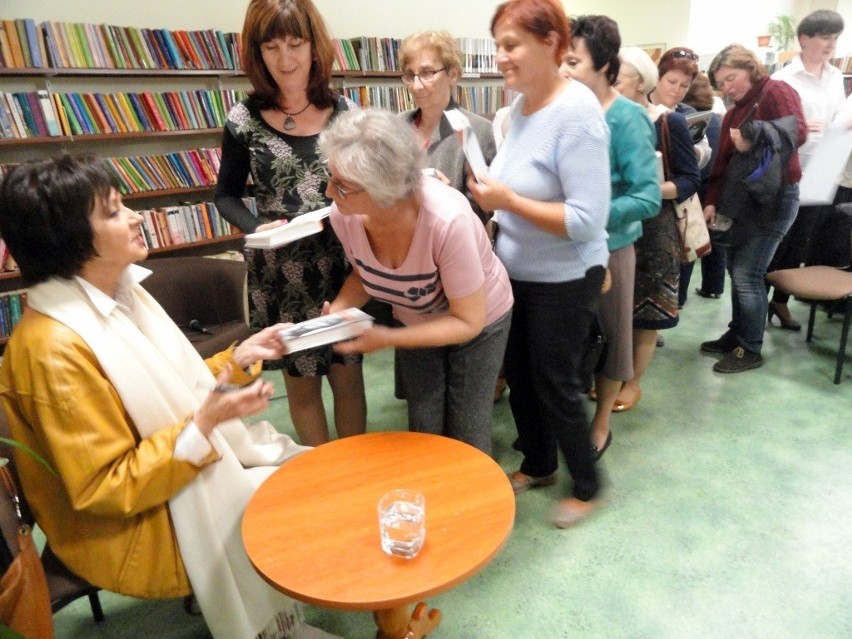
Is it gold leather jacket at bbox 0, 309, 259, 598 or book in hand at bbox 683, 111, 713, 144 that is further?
book in hand at bbox 683, 111, 713, 144

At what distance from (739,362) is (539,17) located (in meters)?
2.46

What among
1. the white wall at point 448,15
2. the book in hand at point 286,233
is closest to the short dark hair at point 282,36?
the book in hand at point 286,233

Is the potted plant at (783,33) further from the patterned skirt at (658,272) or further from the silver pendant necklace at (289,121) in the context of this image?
the silver pendant necklace at (289,121)

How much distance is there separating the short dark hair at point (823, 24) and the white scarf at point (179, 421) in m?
3.71

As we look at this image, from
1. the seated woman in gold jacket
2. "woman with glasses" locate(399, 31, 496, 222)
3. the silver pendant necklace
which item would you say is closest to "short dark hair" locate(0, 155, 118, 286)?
the seated woman in gold jacket

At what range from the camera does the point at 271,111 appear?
69.8 inches

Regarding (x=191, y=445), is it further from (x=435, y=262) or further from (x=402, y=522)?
(x=435, y=262)

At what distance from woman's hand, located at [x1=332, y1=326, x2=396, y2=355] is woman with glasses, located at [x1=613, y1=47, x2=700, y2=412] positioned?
4.79 feet

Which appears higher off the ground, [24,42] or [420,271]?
[24,42]

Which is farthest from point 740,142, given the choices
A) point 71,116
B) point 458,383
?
point 71,116

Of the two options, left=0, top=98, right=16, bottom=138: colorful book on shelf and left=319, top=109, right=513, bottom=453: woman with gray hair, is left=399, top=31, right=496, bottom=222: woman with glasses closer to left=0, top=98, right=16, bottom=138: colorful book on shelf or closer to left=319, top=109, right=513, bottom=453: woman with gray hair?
left=319, top=109, right=513, bottom=453: woman with gray hair

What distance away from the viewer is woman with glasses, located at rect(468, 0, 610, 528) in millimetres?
1441

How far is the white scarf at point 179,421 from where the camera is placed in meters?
1.15

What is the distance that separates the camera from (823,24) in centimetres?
318
